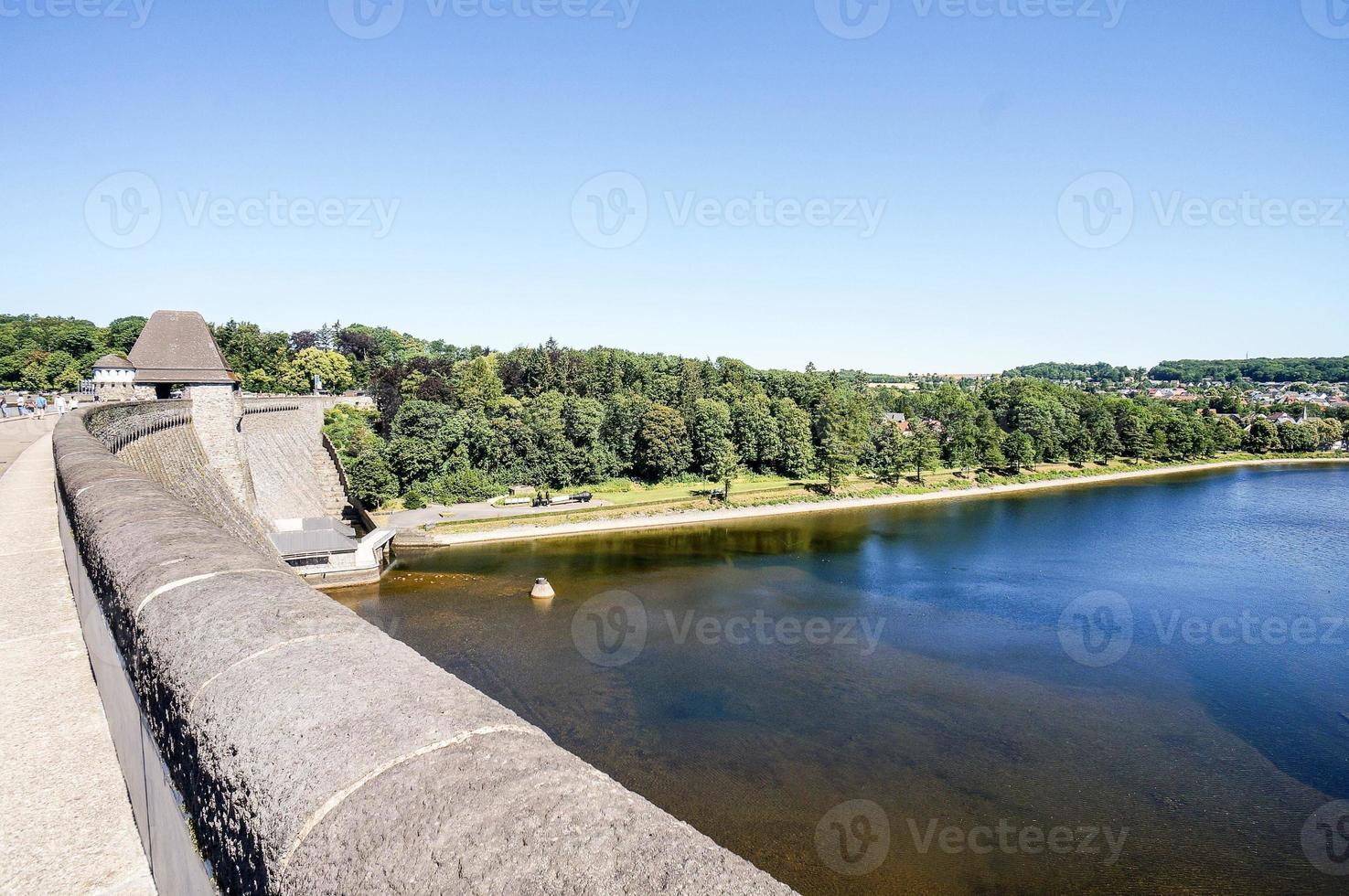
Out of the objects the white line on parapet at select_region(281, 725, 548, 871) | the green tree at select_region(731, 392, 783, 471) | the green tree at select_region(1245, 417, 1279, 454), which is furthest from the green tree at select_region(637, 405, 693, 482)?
the green tree at select_region(1245, 417, 1279, 454)

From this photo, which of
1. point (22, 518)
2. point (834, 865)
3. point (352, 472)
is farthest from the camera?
point (352, 472)

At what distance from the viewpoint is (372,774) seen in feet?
5.25

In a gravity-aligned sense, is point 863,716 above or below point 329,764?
below

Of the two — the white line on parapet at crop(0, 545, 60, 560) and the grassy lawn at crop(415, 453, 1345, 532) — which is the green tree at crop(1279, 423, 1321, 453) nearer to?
the grassy lawn at crop(415, 453, 1345, 532)

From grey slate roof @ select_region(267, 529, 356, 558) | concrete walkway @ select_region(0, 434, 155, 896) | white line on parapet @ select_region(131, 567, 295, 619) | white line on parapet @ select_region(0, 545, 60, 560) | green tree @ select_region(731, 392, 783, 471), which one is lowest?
grey slate roof @ select_region(267, 529, 356, 558)

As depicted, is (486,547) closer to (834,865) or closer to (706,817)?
(706,817)

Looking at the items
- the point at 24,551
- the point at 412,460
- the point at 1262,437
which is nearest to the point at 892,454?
the point at 412,460

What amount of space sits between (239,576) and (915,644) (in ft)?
98.2

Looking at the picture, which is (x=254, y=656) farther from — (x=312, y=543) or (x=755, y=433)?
(x=755, y=433)

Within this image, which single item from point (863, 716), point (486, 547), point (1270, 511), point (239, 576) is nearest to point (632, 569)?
point (486, 547)

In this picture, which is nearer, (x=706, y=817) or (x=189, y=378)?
(x=706, y=817)

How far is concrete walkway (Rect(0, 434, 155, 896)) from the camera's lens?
2.49m

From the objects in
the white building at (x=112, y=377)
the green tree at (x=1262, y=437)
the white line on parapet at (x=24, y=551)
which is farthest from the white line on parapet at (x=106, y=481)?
the green tree at (x=1262, y=437)

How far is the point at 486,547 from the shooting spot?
149 ft
